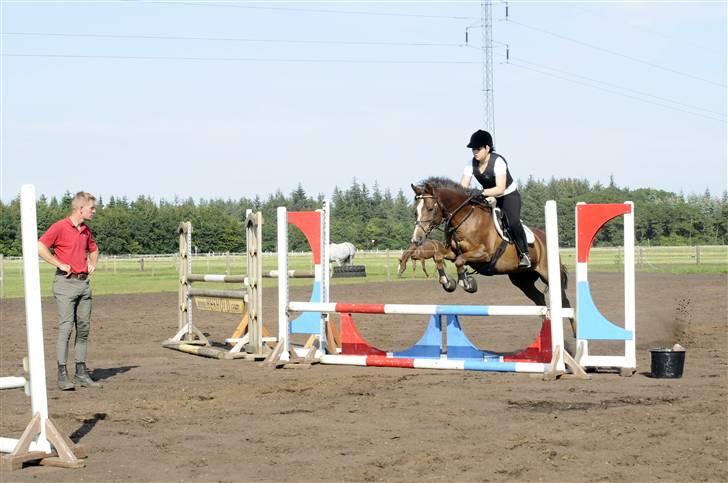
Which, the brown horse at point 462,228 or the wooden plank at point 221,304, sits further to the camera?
the wooden plank at point 221,304

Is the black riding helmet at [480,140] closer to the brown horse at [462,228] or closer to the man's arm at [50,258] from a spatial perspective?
the brown horse at [462,228]

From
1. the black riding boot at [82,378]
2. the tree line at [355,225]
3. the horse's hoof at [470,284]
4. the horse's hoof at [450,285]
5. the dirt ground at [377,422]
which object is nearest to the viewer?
the dirt ground at [377,422]

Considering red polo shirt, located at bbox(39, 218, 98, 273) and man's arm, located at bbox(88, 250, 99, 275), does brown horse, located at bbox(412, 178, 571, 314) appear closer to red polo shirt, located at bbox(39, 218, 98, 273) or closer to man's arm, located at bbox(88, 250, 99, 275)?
man's arm, located at bbox(88, 250, 99, 275)

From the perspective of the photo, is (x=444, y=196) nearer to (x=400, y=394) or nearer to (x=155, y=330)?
(x=400, y=394)

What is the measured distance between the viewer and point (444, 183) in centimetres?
1051

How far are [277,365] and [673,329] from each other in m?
6.50

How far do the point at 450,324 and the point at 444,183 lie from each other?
62.1 inches

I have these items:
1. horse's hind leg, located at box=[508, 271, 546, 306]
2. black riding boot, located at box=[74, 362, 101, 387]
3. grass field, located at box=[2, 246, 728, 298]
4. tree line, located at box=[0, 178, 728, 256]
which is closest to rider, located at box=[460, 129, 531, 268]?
horse's hind leg, located at box=[508, 271, 546, 306]

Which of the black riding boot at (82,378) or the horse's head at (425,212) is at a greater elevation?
the horse's head at (425,212)

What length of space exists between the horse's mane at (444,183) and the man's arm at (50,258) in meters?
3.86

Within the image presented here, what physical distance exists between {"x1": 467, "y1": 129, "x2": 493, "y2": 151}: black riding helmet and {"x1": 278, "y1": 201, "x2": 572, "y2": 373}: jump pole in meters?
1.12

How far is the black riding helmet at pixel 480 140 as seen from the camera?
33.4ft

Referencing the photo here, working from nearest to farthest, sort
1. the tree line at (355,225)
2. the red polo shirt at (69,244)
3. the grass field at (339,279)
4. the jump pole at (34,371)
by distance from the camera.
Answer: the jump pole at (34,371)
the red polo shirt at (69,244)
the grass field at (339,279)
the tree line at (355,225)

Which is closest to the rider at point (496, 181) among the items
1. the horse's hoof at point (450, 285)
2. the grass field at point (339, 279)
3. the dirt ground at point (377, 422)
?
the horse's hoof at point (450, 285)
